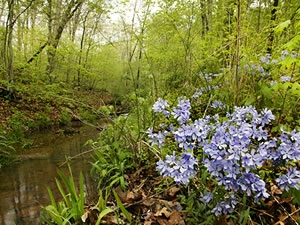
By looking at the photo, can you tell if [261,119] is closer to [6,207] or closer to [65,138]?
[6,207]

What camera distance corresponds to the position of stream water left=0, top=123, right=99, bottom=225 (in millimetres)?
3022

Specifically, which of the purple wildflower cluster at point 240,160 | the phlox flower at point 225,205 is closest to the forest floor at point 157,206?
the phlox flower at point 225,205

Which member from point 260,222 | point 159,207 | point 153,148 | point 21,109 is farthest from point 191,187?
point 21,109

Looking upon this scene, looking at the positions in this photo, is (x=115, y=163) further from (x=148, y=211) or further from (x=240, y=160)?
(x=240, y=160)

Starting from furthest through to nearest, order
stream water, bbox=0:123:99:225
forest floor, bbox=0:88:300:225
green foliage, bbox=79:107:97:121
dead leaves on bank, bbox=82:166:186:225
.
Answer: green foliage, bbox=79:107:97:121 → stream water, bbox=0:123:99:225 → dead leaves on bank, bbox=82:166:186:225 → forest floor, bbox=0:88:300:225

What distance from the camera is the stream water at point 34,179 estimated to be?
9.91 ft

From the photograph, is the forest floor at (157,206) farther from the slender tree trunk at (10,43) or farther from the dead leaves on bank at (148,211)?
the slender tree trunk at (10,43)

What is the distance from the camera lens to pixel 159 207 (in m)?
2.00

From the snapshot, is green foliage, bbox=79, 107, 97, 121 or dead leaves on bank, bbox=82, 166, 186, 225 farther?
green foliage, bbox=79, 107, 97, 121

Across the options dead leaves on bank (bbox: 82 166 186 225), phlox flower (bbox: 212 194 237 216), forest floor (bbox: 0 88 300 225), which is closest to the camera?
phlox flower (bbox: 212 194 237 216)

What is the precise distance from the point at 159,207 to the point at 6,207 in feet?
7.50

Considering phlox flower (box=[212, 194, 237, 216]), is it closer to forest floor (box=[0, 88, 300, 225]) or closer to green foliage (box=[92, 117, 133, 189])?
forest floor (box=[0, 88, 300, 225])

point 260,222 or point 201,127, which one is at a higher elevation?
point 201,127

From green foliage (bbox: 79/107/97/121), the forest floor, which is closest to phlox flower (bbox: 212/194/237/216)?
the forest floor
